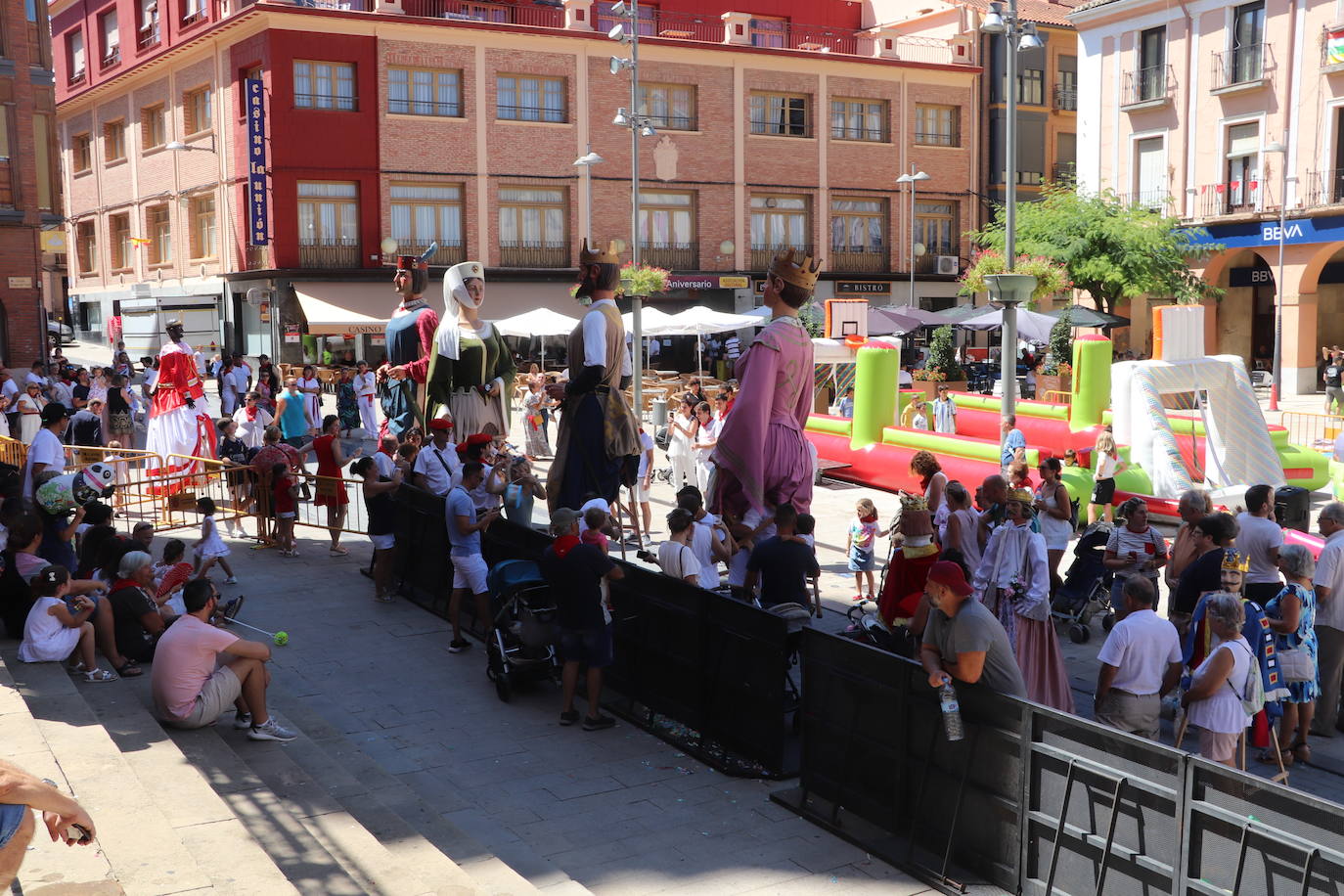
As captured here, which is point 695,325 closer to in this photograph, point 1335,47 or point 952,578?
point 1335,47

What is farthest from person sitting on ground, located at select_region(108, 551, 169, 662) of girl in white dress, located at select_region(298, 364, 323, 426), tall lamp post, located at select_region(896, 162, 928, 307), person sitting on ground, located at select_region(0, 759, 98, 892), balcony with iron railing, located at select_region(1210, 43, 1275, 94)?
tall lamp post, located at select_region(896, 162, 928, 307)

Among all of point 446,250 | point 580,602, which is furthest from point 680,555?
point 446,250

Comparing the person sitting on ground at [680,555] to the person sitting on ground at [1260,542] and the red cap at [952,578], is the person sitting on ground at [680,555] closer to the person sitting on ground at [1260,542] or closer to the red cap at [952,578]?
the red cap at [952,578]

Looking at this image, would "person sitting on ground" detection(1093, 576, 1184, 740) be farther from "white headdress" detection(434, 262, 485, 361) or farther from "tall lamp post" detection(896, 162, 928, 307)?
"tall lamp post" detection(896, 162, 928, 307)

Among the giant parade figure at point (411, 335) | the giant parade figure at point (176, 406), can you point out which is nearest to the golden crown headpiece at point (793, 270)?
the giant parade figure at point (411, 335)

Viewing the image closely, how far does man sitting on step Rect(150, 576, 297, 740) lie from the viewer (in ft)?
25.5

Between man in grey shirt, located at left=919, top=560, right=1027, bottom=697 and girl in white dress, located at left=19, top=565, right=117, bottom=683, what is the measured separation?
Result: 552cm

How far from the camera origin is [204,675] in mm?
7867

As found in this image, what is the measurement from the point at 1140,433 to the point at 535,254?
25.6m

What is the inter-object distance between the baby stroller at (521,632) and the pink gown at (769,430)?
1472 millimetres

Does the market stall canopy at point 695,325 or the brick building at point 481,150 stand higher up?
the brick building at point 481,150

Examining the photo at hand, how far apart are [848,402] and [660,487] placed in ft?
26.7

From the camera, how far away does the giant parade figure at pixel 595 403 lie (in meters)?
9.73

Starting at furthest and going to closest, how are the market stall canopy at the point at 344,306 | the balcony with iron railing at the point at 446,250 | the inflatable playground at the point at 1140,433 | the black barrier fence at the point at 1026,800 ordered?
the balcony with iron railing at the point at 446,250, the market stall canopy at the point at 344,306, the inflatable playground at the point at 1140,433, the black barrier fence at the point at 1026,800
